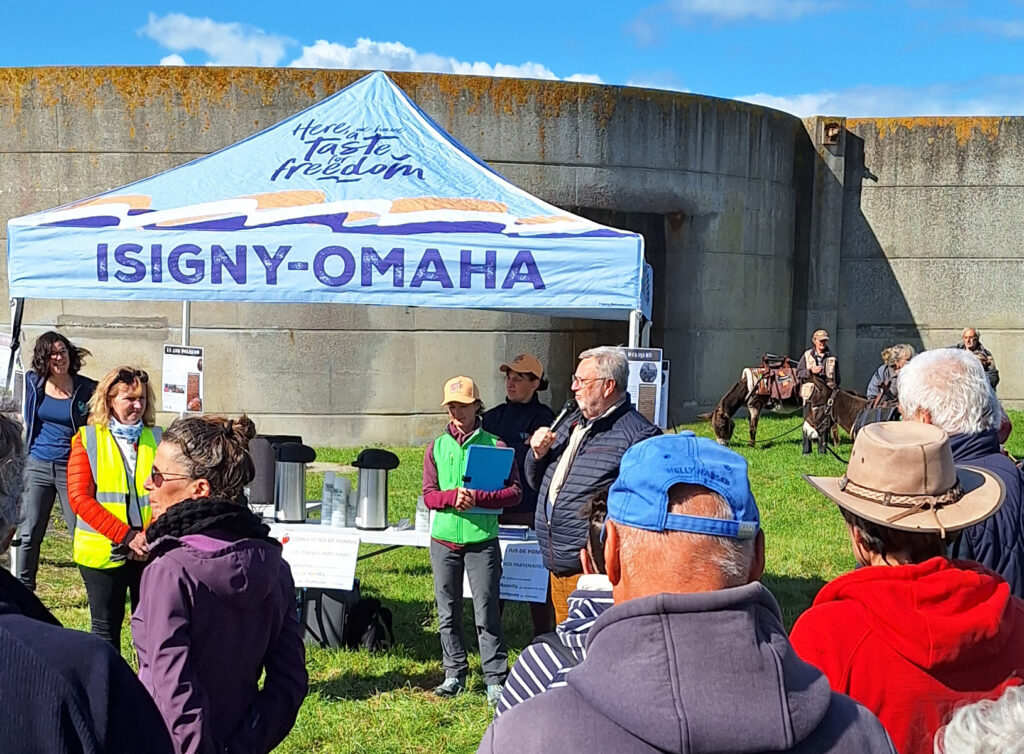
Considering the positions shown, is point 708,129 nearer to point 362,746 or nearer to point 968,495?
point 362,746

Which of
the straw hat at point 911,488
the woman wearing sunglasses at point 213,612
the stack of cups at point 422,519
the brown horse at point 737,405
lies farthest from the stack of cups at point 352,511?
the brown horse at point 737,405

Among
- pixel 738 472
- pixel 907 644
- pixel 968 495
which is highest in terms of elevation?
pixel 738 472

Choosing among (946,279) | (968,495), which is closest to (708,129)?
(946,279)

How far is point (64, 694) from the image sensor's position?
1.55 metres

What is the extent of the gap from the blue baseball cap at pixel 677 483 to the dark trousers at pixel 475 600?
370 centimetres

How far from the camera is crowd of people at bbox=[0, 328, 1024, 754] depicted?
4.78ft

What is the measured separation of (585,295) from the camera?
18.4 feet

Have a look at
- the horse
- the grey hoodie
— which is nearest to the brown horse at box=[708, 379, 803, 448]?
the horse

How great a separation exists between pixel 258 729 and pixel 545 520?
2344 millimetres

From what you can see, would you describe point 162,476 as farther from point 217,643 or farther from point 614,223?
point 614,223

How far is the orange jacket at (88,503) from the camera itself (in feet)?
16.1

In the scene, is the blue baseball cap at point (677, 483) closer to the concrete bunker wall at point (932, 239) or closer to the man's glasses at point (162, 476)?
the man's glasses at point (162, 476)

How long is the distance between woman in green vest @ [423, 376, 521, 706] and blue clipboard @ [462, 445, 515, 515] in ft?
0.10

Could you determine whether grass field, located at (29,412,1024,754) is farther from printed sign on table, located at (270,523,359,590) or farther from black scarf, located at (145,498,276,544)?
black scarf, located at (145,498,276,544)
